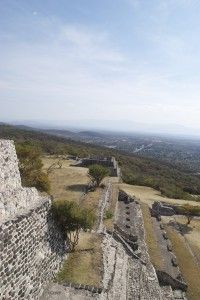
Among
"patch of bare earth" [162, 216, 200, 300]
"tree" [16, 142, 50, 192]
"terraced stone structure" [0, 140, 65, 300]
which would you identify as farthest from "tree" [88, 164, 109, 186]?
"terraced stone structure" [0, 140, 65, 300]

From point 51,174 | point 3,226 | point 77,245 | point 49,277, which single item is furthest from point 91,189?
point 3,226

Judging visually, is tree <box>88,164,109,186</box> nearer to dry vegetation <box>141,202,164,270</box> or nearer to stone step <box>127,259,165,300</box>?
dry vegetation <box>141,202,164,270</box>

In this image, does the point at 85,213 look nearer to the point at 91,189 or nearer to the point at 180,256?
the point at 180,256

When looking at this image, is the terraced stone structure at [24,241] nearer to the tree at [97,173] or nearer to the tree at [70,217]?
the tree at [70,217]

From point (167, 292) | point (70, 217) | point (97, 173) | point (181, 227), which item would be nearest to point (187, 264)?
point (167, 292)

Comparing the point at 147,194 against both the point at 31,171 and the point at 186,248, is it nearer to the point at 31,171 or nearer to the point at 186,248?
the point at 186,248
